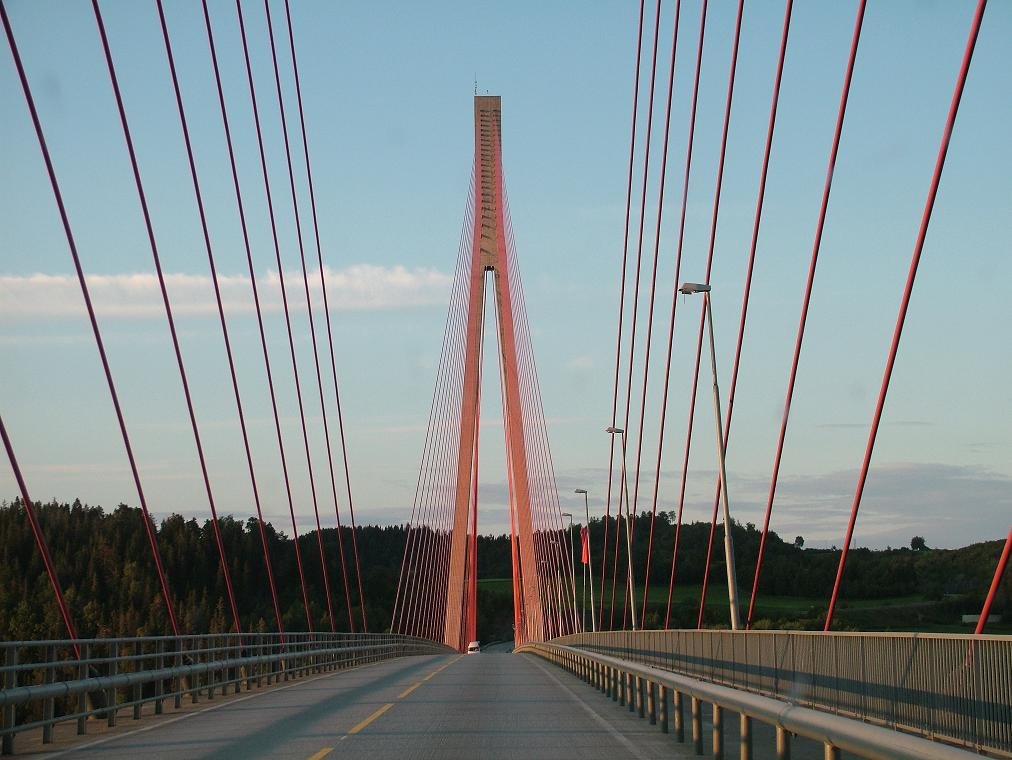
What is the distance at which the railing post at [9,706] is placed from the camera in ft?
36.9

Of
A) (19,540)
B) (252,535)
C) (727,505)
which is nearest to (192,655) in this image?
(727,505)

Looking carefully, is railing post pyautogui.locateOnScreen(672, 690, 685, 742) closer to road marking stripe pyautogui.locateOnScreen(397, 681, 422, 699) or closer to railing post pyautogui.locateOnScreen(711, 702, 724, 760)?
railing post pyautogui.locateOnScreen(711, 702, 724, 760)

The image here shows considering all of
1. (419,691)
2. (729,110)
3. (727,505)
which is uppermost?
(729,110)

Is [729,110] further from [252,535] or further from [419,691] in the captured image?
[252,535]

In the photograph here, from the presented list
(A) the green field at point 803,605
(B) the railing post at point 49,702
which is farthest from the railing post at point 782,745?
(A) the green field at point 803,605

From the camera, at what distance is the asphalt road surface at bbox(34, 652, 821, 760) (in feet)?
38.1

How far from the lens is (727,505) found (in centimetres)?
2711

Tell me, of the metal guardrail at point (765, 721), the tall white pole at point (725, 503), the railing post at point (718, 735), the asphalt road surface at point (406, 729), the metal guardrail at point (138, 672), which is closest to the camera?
the metal guardrail at point (765, 721)

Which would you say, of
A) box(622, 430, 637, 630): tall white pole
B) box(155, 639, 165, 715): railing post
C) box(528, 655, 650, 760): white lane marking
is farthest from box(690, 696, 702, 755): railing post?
box(622, 430, 637, 630): tall white pole

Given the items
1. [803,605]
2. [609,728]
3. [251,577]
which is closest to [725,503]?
[609,728]

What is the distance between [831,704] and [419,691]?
9827 mm

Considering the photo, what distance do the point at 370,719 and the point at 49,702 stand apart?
3850 millimetres

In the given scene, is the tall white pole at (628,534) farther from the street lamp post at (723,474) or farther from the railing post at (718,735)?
the railing post at (718,735)

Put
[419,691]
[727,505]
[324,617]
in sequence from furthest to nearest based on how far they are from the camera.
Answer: [324,617], [727,505], [419,691]
